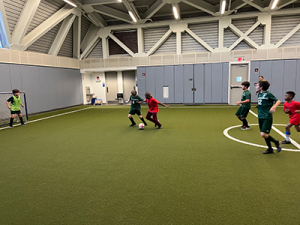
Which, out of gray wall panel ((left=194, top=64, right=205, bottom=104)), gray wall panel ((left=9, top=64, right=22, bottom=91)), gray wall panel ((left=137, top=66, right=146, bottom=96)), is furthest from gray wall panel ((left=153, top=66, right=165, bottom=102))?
gray wall panel ((left=9, top=64, right=22, bottom=91))

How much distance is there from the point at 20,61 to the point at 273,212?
1598cm

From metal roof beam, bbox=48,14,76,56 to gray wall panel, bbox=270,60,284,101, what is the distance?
54.8ft

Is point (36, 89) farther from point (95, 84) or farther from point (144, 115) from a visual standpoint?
point (144, 115)

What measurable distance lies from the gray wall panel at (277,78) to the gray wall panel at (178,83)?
7359 millimetres

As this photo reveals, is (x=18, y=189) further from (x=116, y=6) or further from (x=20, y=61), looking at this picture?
(x=116, y=6)

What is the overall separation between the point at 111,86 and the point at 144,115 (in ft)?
30.5

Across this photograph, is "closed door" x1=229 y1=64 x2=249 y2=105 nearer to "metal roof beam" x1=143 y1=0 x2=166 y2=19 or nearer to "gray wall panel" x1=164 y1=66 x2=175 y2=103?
"gray wall panel" x1=164 y1=66 x2=175 y2=103

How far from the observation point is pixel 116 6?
58.9 ft

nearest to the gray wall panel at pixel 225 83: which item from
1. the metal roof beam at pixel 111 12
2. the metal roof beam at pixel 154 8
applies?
the metal roof beam at pixel 154 8

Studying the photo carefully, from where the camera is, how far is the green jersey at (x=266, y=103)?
5.31 m

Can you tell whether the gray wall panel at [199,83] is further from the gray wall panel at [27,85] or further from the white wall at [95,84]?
the gray wall panel at [27,85]

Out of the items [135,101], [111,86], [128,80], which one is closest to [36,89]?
[111,86]

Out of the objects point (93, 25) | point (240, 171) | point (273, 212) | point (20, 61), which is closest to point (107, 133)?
point (240, 171)

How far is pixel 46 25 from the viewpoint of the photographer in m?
15.0
